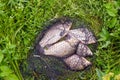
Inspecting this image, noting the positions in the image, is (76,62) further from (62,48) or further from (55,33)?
(55,33)

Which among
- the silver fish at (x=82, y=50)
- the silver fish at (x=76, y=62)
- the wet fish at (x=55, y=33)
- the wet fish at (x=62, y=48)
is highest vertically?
the wet fish at (x=55, y=33)

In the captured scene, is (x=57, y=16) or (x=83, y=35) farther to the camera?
(x=57, y=16)

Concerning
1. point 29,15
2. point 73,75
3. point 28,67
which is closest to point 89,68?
point 73,75

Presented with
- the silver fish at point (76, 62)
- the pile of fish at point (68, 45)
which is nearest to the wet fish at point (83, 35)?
the pile of fish at point (68, 45)

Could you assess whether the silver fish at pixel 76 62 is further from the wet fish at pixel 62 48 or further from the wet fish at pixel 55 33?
the wet fish at pixel 55 33

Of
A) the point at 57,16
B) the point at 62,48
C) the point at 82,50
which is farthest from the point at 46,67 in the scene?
the point at 57,16

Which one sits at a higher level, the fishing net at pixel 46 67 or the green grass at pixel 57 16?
the green grass at pixel 57 16

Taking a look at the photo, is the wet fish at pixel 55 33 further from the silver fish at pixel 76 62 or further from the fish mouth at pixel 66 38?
the silver fish at pixel 76 62
